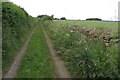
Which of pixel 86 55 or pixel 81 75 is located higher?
pixel 86 55

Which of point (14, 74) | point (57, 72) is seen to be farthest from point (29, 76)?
point (57, 72)

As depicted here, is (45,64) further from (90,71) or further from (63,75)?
(90,71)

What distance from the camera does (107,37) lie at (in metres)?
11.1

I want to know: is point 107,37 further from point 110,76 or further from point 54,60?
point 110,76

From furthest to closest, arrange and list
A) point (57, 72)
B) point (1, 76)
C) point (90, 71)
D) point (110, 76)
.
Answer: point (57, 72) < point (1, 76) < point (90, 71) < point (110, 76)

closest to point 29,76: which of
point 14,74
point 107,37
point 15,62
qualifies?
point 14,74

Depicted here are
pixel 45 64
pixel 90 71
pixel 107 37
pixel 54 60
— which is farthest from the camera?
pixel 107 37

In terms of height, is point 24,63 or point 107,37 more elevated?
point 107,37

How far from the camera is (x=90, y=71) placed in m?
6.27

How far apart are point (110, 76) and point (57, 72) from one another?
2.18m

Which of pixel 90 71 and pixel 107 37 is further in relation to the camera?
pixel 107 37

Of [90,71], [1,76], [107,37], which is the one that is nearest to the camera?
[90,71]

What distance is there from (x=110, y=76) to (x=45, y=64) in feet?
10.4

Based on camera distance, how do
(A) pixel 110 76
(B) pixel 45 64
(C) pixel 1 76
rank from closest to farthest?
(A) pixel 110 76
(C) pixel 1 76
(B) pixel 45 64
